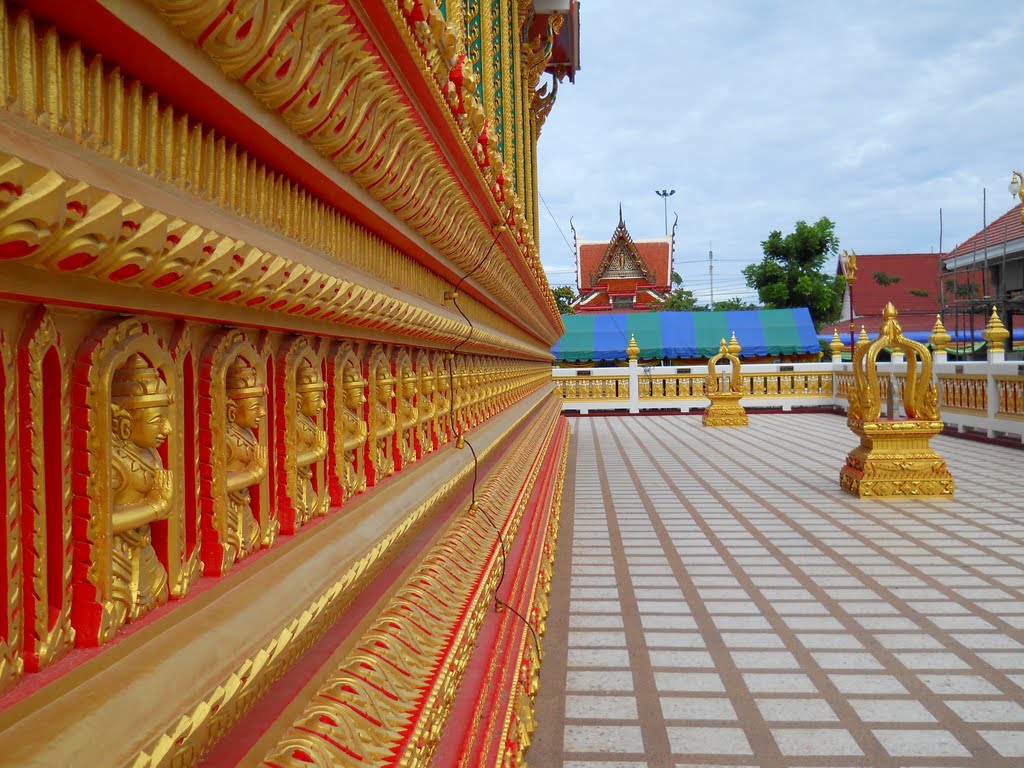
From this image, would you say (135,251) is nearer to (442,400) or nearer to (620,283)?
(442,400)

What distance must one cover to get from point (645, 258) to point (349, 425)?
2829cm

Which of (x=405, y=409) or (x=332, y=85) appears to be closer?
(x=332, y=85)

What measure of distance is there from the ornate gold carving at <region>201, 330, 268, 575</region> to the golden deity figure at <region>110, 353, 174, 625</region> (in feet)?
0.35

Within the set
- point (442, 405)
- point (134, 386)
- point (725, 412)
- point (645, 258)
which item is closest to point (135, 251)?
point (134, 386)

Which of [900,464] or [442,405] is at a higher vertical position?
[442,405]

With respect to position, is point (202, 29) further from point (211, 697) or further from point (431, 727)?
point (431, 727)

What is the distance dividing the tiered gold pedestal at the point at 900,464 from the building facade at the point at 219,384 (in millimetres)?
5376

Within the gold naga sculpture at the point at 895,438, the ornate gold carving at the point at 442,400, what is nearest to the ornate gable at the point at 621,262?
the gold naga sculpture at the point at 895,438

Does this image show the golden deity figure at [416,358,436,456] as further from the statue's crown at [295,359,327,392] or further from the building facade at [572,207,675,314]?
the building facade at [572,207,675,314]

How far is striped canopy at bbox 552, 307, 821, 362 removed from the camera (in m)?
19.4

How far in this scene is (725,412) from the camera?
534 inches

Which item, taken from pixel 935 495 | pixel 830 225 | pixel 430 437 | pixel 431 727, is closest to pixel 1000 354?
pixel 935 495

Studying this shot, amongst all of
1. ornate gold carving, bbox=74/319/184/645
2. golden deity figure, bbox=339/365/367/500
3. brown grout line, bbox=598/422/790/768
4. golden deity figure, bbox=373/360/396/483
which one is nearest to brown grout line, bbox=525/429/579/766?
brown grout line, bbox=598/422/790/768

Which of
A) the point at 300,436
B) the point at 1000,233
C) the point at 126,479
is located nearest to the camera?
the point at 126,479
